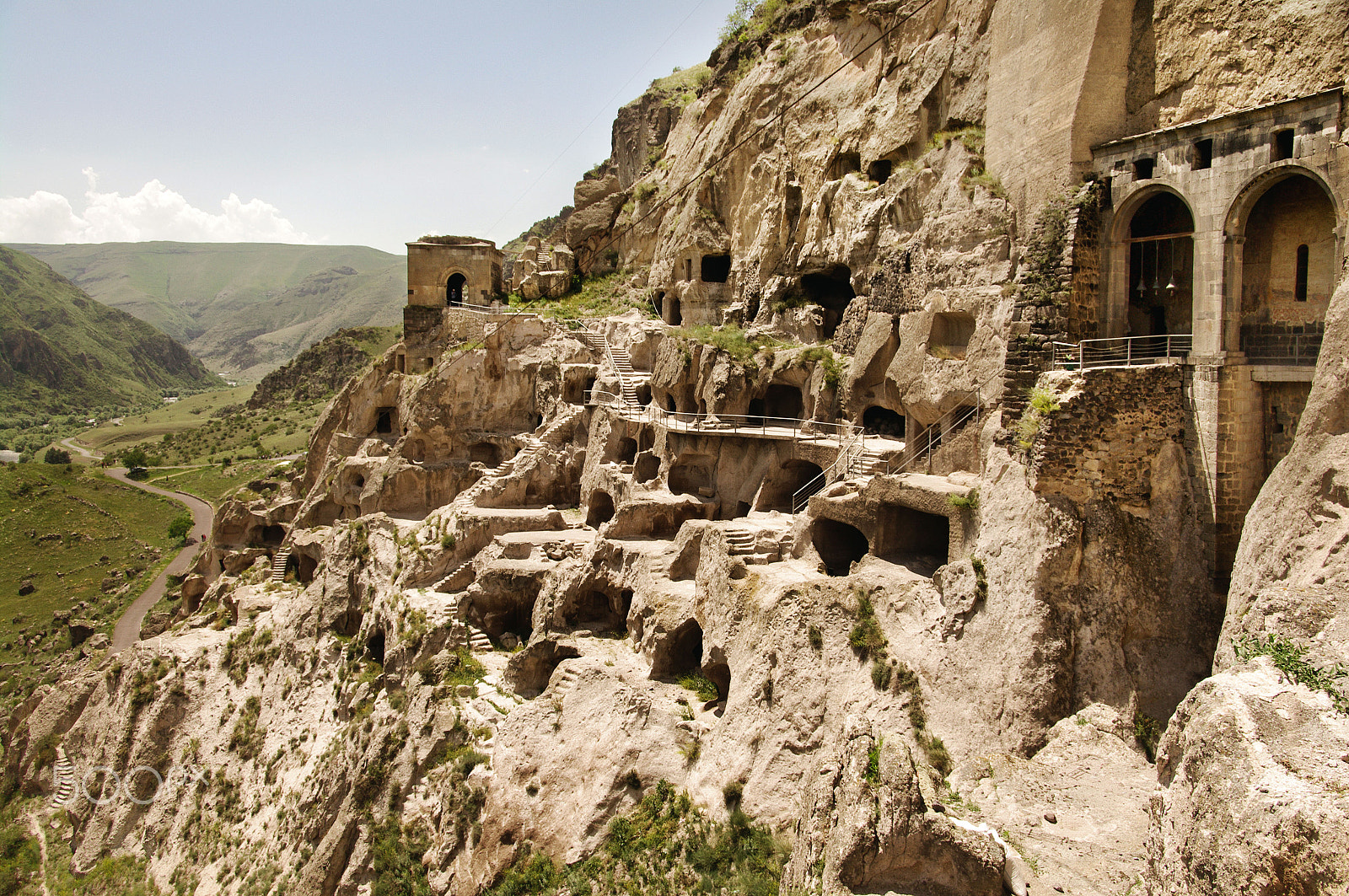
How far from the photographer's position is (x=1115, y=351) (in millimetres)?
15656

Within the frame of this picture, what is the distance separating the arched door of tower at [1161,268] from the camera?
611 inches

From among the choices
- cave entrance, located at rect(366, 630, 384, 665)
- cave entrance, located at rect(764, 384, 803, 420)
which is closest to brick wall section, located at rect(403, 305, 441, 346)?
cave entrance, located at rect(366, 630, 384, 665)

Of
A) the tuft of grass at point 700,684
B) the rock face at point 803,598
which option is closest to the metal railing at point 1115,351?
the rock face at point 803,598

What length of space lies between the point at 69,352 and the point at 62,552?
94807 millimetres

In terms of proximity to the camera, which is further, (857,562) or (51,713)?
(51,713)

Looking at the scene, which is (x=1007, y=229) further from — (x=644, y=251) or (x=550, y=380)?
(x=644, y=251)

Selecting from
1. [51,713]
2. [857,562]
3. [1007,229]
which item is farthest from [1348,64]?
[51,713]

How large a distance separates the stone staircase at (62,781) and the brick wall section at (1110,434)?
34.7 meters

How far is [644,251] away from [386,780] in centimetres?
3036

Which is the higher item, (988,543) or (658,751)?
(988,543)

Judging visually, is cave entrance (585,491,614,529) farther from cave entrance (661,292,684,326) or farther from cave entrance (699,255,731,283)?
cave entrance (699,255,731,283)

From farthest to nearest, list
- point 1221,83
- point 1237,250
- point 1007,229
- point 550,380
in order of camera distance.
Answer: point 550,380, point 1007,229, point 1221,83, point 1237,250

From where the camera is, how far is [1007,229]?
19422 millimetres

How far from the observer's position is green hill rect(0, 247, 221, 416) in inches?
4776
